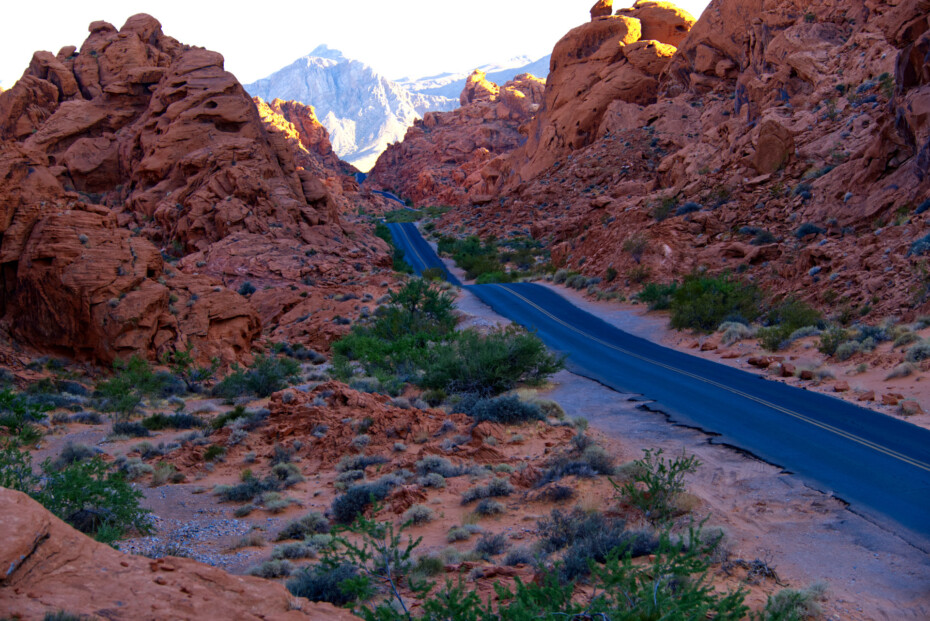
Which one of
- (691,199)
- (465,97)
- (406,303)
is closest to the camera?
(406,303)

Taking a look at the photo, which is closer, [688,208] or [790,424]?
[790,424]

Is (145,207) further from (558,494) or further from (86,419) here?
(558,494)

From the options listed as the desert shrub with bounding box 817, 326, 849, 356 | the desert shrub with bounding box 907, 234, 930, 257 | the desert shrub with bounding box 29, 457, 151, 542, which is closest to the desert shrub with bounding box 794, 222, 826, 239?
the desert shrub with bounding box 907, 234, 930, 257

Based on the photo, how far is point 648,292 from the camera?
26422 mm

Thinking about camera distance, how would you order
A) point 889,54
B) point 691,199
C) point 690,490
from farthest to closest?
1. point 691,199
2. point 889,54
3. point 690,490

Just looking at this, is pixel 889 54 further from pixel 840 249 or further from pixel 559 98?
pixel 559 98

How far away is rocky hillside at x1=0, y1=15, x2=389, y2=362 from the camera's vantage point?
1770 cm

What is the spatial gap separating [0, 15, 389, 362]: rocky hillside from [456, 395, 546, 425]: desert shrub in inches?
431

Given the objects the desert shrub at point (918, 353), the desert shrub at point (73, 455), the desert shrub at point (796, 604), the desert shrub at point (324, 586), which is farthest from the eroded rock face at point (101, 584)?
the desert shrub at point (918, 353)

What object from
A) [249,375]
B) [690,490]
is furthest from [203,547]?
[249,375]

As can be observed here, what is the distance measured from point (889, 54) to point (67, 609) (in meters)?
35.3

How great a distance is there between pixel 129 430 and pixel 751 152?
3053 cm

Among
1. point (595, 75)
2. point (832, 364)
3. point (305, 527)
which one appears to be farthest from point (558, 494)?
point (595, 75)

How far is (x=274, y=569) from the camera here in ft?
20.9
